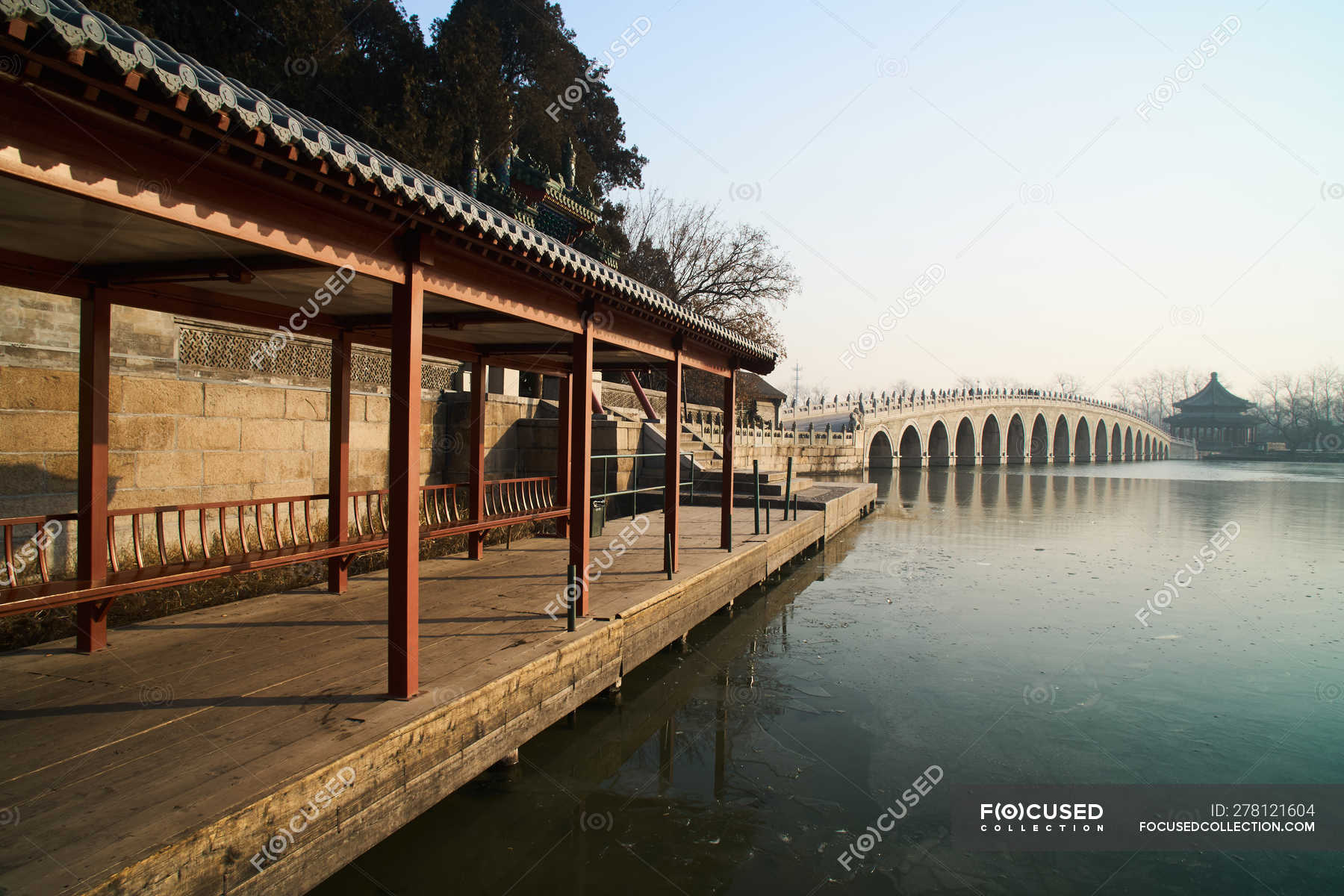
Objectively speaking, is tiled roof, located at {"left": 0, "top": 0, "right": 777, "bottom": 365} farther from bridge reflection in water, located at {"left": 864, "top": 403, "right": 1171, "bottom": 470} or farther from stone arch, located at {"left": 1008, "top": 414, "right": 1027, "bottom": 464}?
stone arch, located at {"left": 1008, "top": 414, "right": 1027, "bottom": 464}

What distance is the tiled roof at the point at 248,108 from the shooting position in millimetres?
2139

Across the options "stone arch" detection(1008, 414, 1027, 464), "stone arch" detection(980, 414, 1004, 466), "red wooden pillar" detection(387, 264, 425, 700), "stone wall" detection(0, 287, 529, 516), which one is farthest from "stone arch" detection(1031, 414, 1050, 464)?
"red wooden pillar" detection(387, 264, 425, 700)

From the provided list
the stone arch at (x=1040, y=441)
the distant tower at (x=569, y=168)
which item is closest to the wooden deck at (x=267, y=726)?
the distant tower at (x=569, y=168)

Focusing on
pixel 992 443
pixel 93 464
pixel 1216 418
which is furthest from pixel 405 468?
pixel 1216 418

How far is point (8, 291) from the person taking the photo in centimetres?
515

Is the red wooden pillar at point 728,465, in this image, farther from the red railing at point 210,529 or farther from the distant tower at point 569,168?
the distant tower at point 569,168

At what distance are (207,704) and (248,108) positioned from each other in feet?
9.57

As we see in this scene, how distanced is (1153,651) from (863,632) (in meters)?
3.12

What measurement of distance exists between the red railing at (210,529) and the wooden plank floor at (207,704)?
1.77 ft

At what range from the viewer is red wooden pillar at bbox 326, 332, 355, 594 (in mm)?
6176

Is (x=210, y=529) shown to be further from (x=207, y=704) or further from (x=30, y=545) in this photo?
(x=207, y=704)

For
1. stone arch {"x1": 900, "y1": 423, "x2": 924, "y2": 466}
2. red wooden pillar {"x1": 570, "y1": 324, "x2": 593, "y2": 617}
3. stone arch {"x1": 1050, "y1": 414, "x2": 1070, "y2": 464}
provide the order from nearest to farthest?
red wooden pillar {"x1": 570, "y1": 324, "x2": 593, "y2": 617}, stone arch {"x1": 900, "y1": 423, "x2": 924, "y2": 466}, stone arch {"x1": 1050, "y1": 414, "x2": 1070, "y2": 464}

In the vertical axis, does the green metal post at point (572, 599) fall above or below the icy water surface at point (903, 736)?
above

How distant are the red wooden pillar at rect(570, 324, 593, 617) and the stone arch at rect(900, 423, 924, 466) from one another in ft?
153
